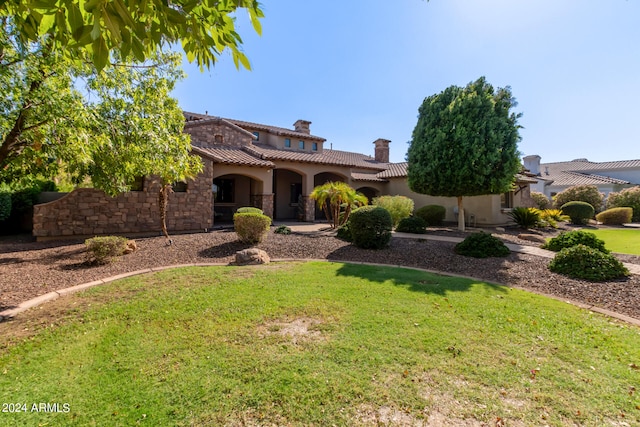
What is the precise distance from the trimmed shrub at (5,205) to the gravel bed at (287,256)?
1210 millimetres

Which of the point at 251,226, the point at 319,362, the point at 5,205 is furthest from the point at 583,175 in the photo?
the point at 5,205

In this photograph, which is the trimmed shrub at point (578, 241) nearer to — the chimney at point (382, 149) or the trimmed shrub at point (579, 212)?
the trimmed shrub at point (579, 212)

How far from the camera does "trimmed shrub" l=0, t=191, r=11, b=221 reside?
11.2 meters

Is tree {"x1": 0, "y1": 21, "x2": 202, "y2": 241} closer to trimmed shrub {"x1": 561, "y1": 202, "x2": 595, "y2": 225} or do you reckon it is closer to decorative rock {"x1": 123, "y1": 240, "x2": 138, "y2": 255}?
decorative rock {"x1": 123, "y1": 240, "x2": 138, "y2": 255}

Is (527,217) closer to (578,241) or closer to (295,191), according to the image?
(578,241)

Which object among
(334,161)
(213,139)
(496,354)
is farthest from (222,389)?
(334,161)

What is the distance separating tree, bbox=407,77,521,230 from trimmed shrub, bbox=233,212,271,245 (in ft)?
28.4

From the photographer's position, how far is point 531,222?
53.5ft

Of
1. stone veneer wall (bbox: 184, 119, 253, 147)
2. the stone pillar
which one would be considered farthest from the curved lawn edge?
the stone pillar

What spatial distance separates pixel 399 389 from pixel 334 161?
732 inches

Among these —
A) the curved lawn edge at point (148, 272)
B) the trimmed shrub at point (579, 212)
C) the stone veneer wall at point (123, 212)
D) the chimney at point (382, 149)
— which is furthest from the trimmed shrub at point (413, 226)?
the chimney at point (382, 149)

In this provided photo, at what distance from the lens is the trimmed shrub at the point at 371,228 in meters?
9.56

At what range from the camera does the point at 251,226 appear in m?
9.59

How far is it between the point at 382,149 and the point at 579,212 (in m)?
16.8
